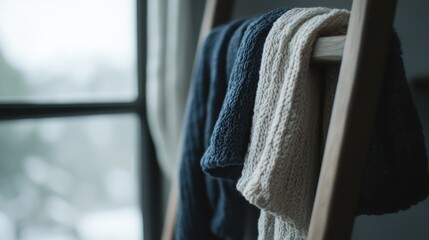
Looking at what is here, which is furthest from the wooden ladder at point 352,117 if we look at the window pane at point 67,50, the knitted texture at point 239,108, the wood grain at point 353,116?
the window pane at point 67,50

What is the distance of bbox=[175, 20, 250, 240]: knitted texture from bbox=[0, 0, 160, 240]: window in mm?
447

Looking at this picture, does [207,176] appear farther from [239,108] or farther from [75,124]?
[75,124]

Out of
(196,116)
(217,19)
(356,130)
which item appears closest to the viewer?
(356,130)

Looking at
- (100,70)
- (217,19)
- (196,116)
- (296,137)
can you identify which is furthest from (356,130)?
(100,70)

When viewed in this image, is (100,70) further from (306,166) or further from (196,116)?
(306,166)

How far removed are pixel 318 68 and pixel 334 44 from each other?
0.06 metres

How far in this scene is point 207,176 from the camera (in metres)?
0.81

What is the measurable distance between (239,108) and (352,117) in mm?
161

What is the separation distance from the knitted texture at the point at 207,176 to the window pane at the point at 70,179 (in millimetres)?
450

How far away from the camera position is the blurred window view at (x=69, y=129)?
1.05 meters

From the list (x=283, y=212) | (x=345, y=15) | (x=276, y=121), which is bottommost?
(x=283, y=212)

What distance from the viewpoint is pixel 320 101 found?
1.92 feet

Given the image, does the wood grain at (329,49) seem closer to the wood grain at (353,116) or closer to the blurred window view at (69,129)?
the wood grain at (353,116)

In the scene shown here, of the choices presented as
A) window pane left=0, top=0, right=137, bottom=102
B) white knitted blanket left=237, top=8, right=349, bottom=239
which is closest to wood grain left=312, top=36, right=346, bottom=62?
white knitted blanket left=237, top=8, right=349, bottom=239
